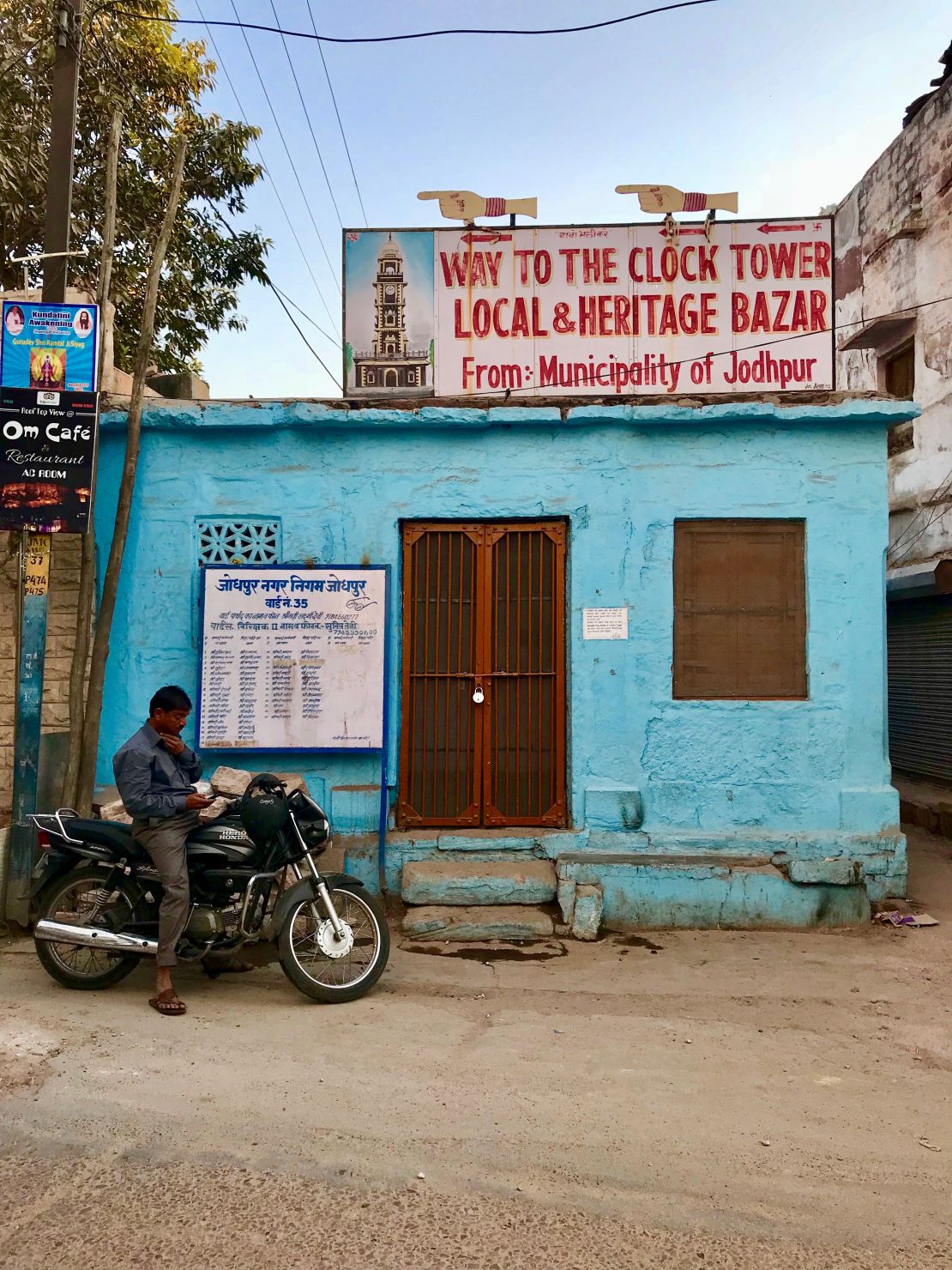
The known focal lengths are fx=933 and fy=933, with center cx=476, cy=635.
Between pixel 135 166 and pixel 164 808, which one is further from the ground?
pixel 135 166

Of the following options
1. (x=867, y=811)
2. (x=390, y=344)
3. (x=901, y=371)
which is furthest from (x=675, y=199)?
(x=901, y=371)

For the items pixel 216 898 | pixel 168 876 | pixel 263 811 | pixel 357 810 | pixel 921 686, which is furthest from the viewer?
pixel 921 686

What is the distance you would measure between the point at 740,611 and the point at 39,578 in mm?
4573

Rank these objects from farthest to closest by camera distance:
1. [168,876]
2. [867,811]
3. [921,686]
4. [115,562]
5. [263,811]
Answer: [921,686] < [867,811] < [115,562] < [263,811] < [168,876]

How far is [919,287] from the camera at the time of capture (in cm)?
1026

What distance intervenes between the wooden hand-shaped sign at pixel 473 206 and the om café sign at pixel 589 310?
12cm

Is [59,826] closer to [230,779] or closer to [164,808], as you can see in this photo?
[164,808]

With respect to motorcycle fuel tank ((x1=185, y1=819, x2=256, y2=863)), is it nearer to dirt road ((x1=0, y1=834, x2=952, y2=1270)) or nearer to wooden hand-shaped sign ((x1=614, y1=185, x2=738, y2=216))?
→ dirt road ((x1=0, y1=834, x2=952, y2=1270))

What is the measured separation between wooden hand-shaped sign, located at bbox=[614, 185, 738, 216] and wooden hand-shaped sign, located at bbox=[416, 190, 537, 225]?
67 cm

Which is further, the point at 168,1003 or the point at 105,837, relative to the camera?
the point at 105,837

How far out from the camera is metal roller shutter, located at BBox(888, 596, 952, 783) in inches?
363

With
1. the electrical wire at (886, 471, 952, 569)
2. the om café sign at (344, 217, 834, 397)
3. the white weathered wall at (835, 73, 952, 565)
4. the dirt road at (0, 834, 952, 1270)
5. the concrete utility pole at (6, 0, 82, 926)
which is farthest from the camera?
the white weathered wall at (835, 73, 952, 565)

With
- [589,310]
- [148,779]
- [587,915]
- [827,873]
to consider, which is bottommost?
[587,915]

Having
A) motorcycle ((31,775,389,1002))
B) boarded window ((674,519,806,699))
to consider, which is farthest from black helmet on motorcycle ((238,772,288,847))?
boarded window ((674,519,806,699))
